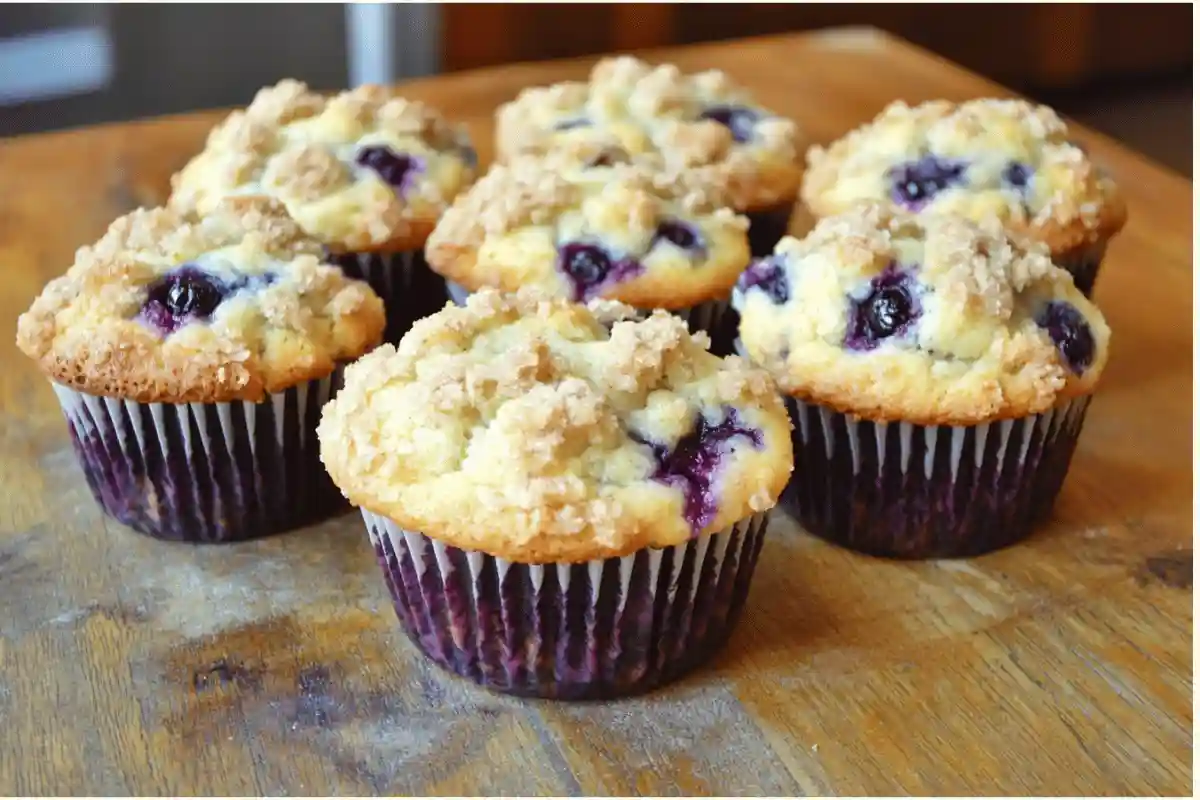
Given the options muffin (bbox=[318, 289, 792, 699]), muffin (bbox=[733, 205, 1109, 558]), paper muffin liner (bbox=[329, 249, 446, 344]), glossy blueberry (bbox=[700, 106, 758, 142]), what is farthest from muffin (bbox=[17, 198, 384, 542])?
glossy blueberry (bbox=[700, 106, 758, 142])

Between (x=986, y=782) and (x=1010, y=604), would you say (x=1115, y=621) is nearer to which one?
(x=1010, y=604)

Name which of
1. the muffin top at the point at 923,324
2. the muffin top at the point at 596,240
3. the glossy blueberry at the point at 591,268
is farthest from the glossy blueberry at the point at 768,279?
the glossy blueberry at the point at 591,268

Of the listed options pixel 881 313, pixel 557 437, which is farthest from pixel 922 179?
pixel 557 437

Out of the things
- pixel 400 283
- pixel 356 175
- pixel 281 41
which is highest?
pixel 356 175

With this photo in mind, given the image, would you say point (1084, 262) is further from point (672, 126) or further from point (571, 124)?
point (571, 124)

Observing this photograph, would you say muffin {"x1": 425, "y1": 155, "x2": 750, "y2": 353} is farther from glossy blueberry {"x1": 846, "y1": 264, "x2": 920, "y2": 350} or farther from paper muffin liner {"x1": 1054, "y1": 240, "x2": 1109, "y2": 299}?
paper muffin liner {"x1": 1054, "y1": 240, "x2": 1109, "y2": 299}
